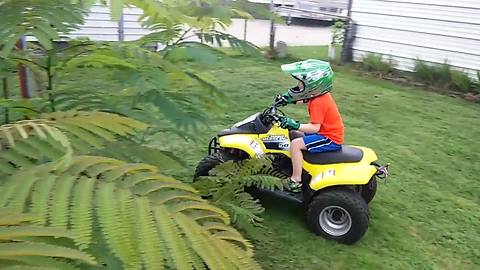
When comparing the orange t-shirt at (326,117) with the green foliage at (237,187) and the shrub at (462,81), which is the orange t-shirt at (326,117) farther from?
the shrub at (462,81)

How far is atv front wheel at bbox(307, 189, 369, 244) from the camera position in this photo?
3168mm

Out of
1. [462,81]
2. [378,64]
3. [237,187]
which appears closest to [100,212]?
[237,187]

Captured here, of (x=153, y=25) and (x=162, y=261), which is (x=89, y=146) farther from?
(x=153, y=25)

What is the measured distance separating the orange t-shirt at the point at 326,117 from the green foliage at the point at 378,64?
526cm

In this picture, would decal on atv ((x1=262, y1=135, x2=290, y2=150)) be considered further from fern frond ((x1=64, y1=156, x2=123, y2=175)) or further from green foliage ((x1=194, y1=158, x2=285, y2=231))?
fern frond ((x1=64, y1=156, x2=123, y2=175))

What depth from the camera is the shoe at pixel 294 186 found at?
3353 millimetres

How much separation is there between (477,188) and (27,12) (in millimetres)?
3917

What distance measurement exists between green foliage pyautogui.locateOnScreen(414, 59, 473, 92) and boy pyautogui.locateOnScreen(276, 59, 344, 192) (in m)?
4.74

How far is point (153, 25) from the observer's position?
1.79m

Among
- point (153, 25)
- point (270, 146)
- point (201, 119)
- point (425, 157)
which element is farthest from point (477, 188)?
point (153, 25)

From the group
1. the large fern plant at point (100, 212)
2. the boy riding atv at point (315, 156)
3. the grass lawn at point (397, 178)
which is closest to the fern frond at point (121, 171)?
the large fern plant at point (100, 212)

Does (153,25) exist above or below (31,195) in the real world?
above

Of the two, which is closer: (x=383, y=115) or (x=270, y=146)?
(x=270, y=146)

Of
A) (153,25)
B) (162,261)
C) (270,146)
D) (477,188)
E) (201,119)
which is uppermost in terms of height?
(153,25)
